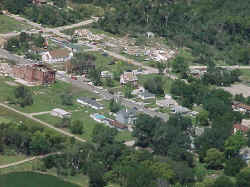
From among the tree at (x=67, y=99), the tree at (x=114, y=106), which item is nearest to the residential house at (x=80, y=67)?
the tree at (x=67, y=99)

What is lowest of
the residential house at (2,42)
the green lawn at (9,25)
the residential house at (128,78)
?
the residential house at (128,78)

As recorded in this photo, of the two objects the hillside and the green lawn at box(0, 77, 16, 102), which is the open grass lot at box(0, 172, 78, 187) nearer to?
the green lawn at box(0, 77, 16, 102)

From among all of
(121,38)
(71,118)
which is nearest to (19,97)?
(71,118)

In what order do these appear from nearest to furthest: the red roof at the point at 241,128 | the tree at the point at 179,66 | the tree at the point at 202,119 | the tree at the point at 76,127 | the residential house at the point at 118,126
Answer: the tree at the point at 76,127, the residential house at the point at 118,126, the red roof at the point at 241,128, the tree at the point at 202,119, the tree at the point at 179,66

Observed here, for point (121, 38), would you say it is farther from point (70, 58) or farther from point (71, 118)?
point (71, 118)

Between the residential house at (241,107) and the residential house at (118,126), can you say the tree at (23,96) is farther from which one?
the residential house at (241,107)

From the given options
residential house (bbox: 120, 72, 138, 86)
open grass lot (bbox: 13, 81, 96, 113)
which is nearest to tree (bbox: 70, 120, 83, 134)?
open grass lot (bbox: 13, 81, 96, 113)
